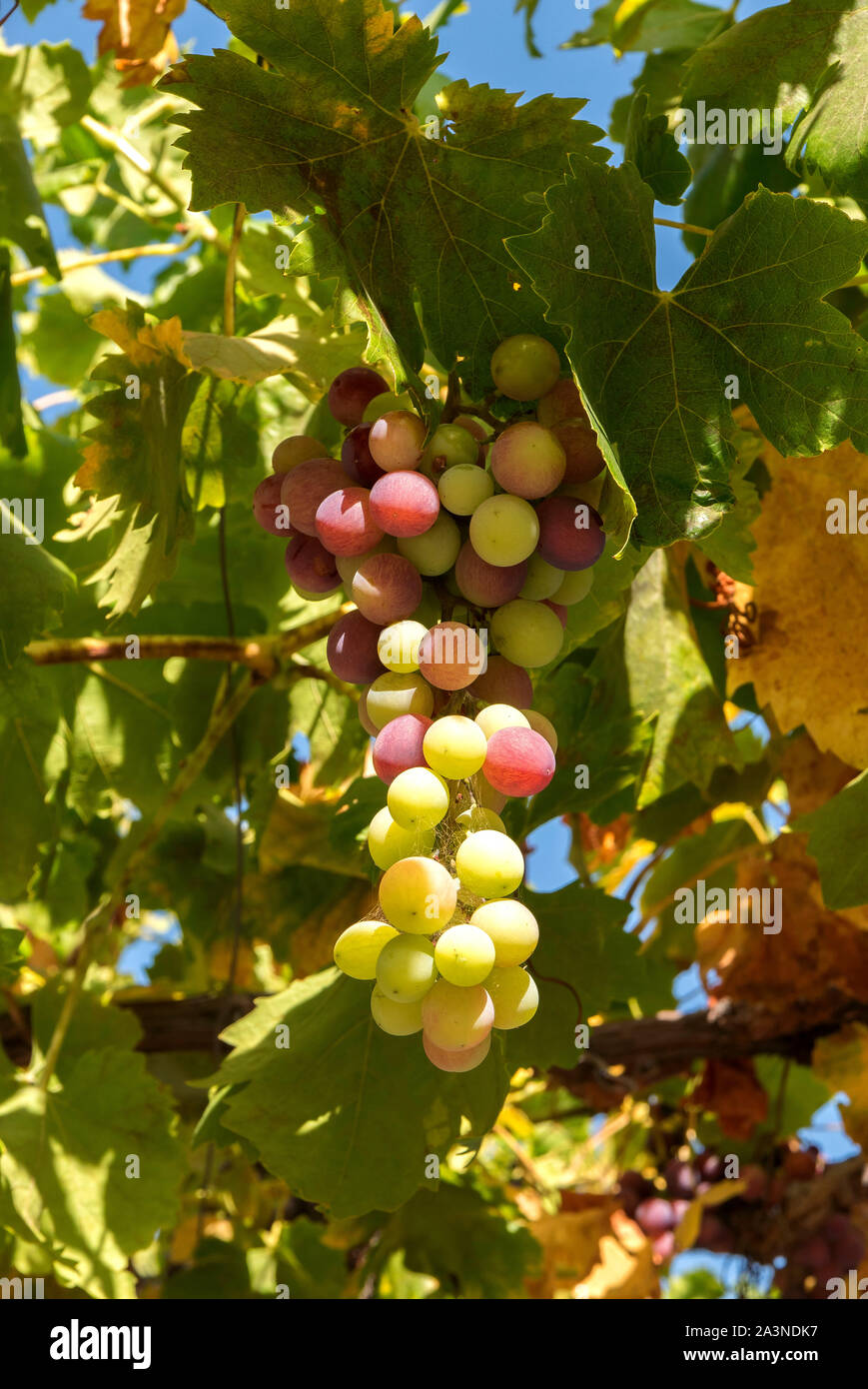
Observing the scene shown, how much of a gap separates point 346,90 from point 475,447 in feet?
0.77

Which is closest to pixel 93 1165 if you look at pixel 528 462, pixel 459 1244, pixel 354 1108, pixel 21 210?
pixel 354 1108

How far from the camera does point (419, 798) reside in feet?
1.83

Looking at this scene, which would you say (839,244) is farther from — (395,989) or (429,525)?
(395,989)

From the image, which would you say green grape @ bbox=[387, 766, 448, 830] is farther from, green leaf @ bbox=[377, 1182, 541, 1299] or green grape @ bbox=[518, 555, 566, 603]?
green leaf @ bbox=[377, 1182, 541, 1299]

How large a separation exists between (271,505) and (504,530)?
186 millimetres

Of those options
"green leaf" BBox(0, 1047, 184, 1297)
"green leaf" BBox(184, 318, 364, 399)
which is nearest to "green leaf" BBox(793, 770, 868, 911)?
"green leaf" BBox(184, 318, 364, 399)

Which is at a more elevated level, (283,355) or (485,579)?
(283,355)

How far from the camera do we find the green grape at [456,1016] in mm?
542

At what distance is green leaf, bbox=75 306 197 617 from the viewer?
0.82 m

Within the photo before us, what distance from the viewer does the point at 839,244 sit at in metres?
0.61

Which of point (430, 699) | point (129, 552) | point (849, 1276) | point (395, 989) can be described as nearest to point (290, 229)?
point (129, 552)

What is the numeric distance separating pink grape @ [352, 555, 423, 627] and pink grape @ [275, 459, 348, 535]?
63 mm

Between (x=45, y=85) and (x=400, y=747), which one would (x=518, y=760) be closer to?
(x=400, y=747)

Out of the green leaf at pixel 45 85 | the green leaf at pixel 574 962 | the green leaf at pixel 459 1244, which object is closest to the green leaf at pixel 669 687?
the green leaf at pixel 574 962
